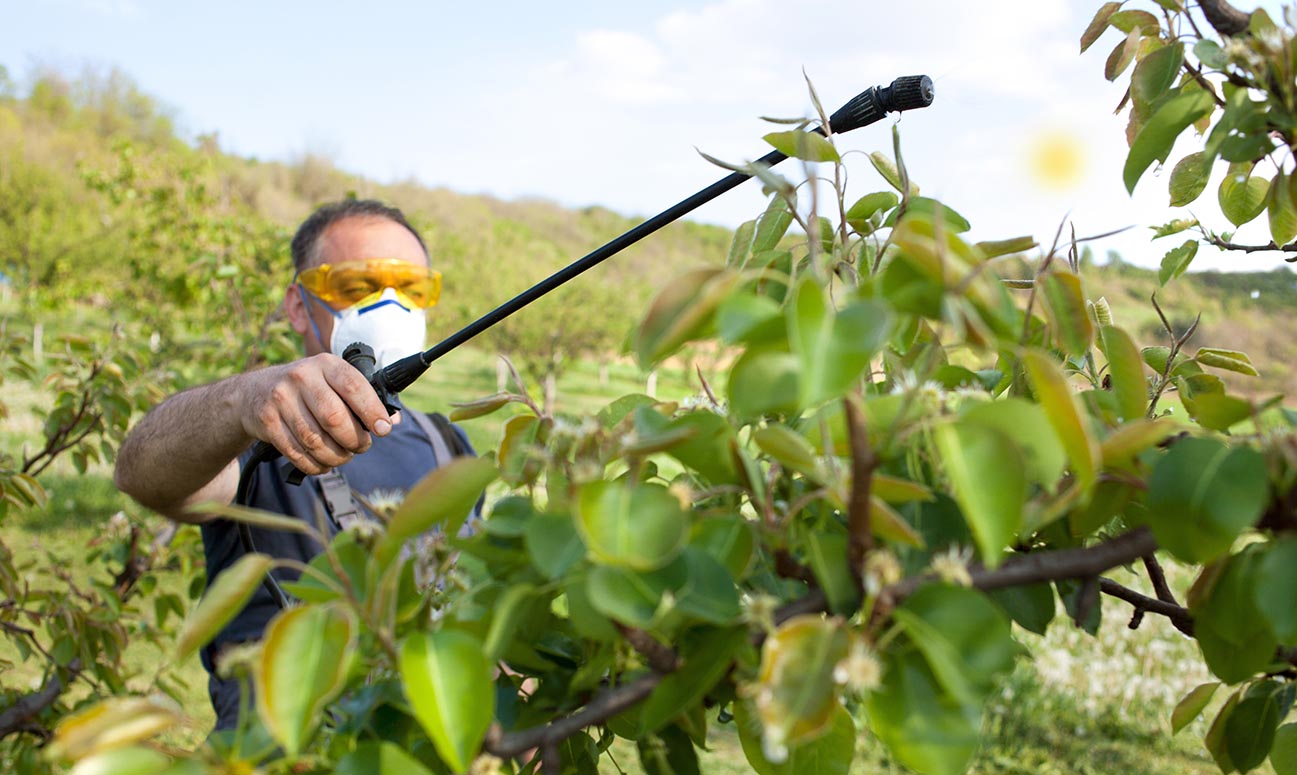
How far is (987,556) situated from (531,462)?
29 centimetres

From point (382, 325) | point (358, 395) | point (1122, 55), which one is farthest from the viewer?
point (382, 325)

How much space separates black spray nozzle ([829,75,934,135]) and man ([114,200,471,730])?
25.6 inches

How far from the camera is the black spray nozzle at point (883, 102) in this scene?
976 mm

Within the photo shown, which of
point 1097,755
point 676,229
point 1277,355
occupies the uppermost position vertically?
point 676,229

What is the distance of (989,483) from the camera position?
511 millimetres

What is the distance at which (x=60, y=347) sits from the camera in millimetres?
3326

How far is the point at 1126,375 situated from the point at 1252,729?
1.23 ft

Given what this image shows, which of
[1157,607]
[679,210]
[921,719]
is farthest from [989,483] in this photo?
[679,210]

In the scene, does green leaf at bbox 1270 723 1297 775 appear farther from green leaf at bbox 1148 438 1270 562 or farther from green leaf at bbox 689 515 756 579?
green leaf at bbox 689 515 756 579

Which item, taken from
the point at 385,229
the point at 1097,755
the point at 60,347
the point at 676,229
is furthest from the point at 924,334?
the point at 676,229

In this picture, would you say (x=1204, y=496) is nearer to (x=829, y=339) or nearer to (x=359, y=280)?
(x=829, y=339)

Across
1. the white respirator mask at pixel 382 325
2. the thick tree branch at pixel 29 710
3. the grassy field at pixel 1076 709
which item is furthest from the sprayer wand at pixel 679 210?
the grassy field at pixel 1076 709

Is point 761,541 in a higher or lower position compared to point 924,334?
lower

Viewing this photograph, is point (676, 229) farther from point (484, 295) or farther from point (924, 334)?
point (924, 334)
